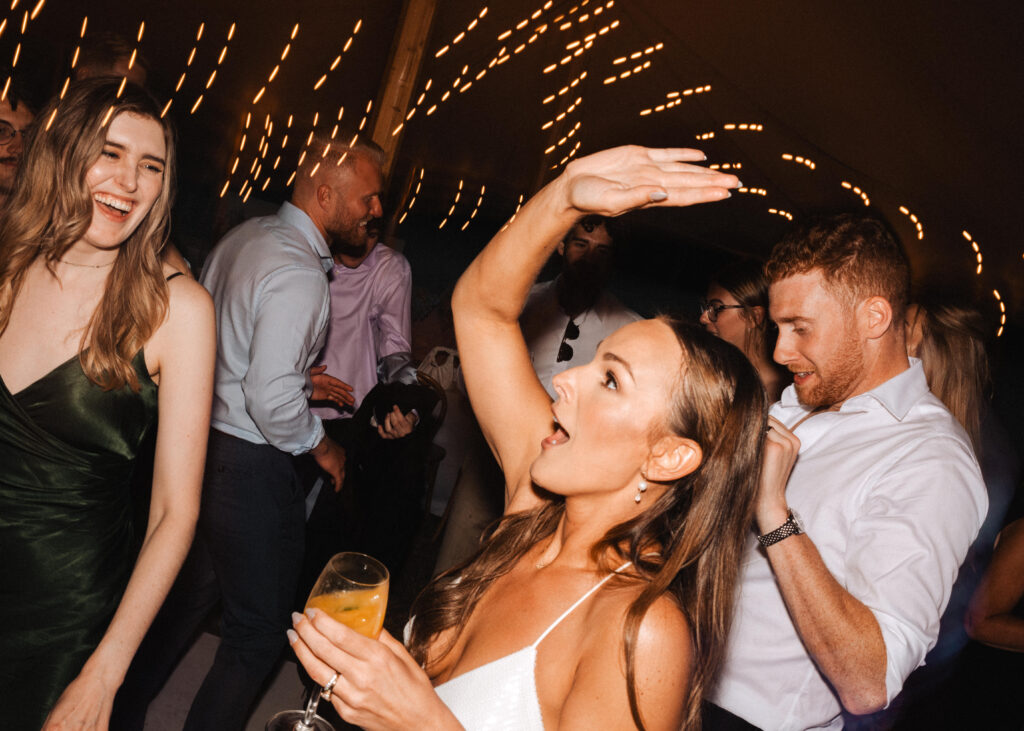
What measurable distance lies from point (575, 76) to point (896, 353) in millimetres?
4416

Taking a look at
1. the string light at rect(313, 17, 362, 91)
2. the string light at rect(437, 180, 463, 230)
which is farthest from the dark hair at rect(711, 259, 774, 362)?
the string light at rect(437, 180, 463, 230)

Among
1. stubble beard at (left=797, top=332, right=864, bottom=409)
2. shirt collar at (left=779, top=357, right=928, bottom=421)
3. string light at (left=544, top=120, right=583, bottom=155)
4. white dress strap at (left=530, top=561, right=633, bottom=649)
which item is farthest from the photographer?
string light at (left=544, top=120, right=583, bottom=155)

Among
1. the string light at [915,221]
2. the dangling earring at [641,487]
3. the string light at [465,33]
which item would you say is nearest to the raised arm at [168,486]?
the dangling earring at [641,487]

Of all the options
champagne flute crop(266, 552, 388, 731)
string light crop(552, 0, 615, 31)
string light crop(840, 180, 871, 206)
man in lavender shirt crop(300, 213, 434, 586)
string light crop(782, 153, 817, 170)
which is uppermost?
string light crop(552, 0, 615, 31)

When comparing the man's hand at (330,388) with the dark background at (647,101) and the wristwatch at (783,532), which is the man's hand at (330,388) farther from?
the wristwatch at (783,532)

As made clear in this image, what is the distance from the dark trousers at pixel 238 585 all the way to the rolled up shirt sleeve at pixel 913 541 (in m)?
1.80

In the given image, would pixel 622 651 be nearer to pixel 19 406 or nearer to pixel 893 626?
pixel 893 626

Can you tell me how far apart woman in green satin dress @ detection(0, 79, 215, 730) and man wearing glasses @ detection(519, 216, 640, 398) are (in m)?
2.19

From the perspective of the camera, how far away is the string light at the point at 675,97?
546 centimetres

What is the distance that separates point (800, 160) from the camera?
549cm

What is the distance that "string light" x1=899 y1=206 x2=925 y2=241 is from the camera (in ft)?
17.4

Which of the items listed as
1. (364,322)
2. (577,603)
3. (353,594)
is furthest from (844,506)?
(364,322)

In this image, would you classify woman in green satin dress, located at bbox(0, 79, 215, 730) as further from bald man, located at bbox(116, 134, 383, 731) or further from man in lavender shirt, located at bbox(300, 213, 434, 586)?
man in lavender shirt, located at bbox(300, 213, 434, 586)

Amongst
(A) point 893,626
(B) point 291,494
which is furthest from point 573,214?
(B) point 291,494
